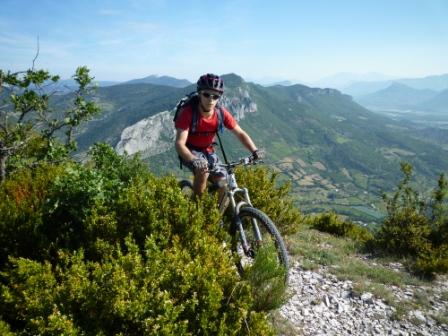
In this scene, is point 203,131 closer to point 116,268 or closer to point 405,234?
point 116,268

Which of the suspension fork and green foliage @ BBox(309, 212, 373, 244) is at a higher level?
the suspension fork

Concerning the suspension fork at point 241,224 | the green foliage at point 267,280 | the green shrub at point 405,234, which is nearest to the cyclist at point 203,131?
the suspension fork at point 241,224

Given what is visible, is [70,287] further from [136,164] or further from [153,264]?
[136,164]

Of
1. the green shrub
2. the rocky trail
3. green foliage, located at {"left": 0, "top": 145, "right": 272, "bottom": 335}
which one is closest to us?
green foliage, located at {"left": 0, "top": 145, "right": 272, "bottom": 335}

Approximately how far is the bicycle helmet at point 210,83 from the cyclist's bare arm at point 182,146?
0.85m

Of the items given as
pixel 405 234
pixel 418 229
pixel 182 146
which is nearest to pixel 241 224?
pixel 182 146

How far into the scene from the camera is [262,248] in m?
4.42

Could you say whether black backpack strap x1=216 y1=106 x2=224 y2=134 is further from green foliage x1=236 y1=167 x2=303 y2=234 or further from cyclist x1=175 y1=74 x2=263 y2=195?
green foliage x1=236 y1=167 x2=303 y2=234

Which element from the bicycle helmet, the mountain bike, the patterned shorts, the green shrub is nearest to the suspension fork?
the mountain bike

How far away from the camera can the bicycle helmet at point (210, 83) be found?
6129 millimetres

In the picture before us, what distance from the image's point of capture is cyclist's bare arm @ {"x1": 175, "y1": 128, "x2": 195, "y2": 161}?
19.0 feet

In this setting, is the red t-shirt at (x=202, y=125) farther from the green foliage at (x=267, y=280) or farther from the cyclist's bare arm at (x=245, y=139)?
the green foliage at (x=267, y=280)

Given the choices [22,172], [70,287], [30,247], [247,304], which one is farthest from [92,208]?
[22,172]

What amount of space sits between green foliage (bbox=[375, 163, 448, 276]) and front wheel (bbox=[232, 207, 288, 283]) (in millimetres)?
4799
